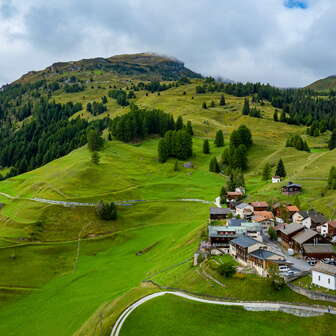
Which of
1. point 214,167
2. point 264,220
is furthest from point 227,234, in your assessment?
point 214,167

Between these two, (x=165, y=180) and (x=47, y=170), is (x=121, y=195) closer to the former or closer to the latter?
(x=165, y=180)

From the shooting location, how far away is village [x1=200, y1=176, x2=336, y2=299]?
48.6m

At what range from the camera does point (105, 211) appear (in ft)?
337

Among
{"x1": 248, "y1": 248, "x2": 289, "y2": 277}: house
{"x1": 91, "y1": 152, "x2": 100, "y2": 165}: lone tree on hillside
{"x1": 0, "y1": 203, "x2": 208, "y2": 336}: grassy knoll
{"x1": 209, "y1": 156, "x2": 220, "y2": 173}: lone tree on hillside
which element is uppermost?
{"x1": 91, "y1": 152, "x2": 100, "y2": 165}: lone tree on hillside

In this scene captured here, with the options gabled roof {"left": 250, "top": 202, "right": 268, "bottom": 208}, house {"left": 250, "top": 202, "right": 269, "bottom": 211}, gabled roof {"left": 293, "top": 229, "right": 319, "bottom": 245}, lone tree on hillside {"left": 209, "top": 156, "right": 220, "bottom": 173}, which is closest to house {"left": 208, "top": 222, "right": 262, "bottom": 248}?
gabled roof {"left": 293, "top": 229, "right": 319, "bottom": 245}

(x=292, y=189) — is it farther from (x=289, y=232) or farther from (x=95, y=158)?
(x=95, y=158)

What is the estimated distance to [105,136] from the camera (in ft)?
651

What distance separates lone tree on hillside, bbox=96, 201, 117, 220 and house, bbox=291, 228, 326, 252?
58.8 metres

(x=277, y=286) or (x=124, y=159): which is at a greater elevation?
(x=124, y=159)

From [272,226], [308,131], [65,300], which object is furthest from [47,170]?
[308,131]

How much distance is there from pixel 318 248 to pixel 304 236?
12.3 feet

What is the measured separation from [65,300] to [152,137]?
140m

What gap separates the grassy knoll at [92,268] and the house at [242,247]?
432 inches

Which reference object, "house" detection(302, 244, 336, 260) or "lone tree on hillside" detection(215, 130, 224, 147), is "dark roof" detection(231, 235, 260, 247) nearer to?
"house" detection(302, 244, 336, 260)
